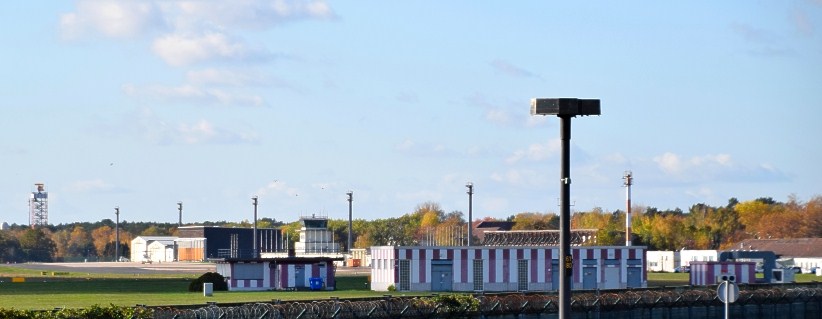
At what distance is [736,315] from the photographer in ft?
193

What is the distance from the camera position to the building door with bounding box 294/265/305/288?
282 ft

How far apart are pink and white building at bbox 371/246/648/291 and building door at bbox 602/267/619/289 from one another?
39.5 inches

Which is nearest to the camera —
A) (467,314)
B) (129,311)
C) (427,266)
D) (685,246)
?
(129,311)

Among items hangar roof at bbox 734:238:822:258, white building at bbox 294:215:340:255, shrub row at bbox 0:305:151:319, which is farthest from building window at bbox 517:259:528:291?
hangar roof at bbox 734:238:822:258

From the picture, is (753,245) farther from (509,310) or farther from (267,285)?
(509,310)

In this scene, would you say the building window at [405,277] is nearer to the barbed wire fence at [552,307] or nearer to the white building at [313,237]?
the barbed wire fence at [552,307]

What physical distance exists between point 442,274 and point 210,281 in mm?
13776

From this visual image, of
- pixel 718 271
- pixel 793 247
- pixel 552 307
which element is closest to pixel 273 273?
pixel 718 271

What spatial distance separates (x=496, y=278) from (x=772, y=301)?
25.5 meters

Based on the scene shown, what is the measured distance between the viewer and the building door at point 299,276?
282 feet

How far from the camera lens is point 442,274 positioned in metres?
85.1

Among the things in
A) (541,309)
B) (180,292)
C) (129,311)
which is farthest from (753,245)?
(129,311)

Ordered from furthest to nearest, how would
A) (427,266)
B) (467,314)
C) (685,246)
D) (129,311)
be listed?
(685,246)
(427,266)
(467,314)
(129,311)

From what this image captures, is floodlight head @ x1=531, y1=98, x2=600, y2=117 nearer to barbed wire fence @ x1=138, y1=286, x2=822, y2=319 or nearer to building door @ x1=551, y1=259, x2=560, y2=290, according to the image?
barbed wire fence @ x1=138, y1=286, x2=822, y2=319
